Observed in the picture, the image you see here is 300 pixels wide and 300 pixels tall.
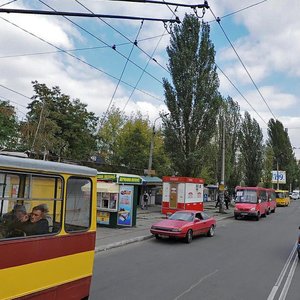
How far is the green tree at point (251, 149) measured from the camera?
53.6 m

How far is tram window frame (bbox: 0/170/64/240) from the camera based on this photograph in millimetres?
4781

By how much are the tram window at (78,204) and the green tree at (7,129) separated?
67.3 feet

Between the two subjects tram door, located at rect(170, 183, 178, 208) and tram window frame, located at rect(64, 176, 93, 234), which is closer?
tram window frame, located at rect(64, 176, 93, 234)

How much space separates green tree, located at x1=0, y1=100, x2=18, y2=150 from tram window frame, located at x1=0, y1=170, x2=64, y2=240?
827 inches

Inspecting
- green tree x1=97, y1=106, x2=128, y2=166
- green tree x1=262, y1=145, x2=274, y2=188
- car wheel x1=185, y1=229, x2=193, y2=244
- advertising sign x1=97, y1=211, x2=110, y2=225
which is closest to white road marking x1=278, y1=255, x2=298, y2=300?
car wheel x1=185, y1=229, x2=193, y2=244

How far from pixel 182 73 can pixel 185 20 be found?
13.9 ft

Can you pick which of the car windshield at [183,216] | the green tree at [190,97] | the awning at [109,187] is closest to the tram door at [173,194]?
the green tree at [190,97]

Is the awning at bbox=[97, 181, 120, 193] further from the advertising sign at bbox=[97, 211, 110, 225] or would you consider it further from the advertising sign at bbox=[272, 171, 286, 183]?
the advertising sign at bbox=[272, 171, 286, 183]

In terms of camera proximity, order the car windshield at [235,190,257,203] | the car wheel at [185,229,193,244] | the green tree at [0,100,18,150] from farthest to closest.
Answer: the car windshield at [235,190,257,203]
the green tree at [0,100,18,150]
the car wheel at [185,229,193,244]

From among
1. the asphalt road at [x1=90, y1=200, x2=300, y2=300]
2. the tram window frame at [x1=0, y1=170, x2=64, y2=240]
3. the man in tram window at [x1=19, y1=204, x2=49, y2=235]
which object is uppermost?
the tram window frame at [x1=0, y1=170, x2=64, y2=240]

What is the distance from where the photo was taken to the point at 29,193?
5.11 meters

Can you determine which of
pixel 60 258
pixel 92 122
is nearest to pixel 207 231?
pixel 60 258

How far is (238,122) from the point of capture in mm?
50125

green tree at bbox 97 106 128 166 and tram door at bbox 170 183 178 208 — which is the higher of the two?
green tree at bbox 97 106 128 166
